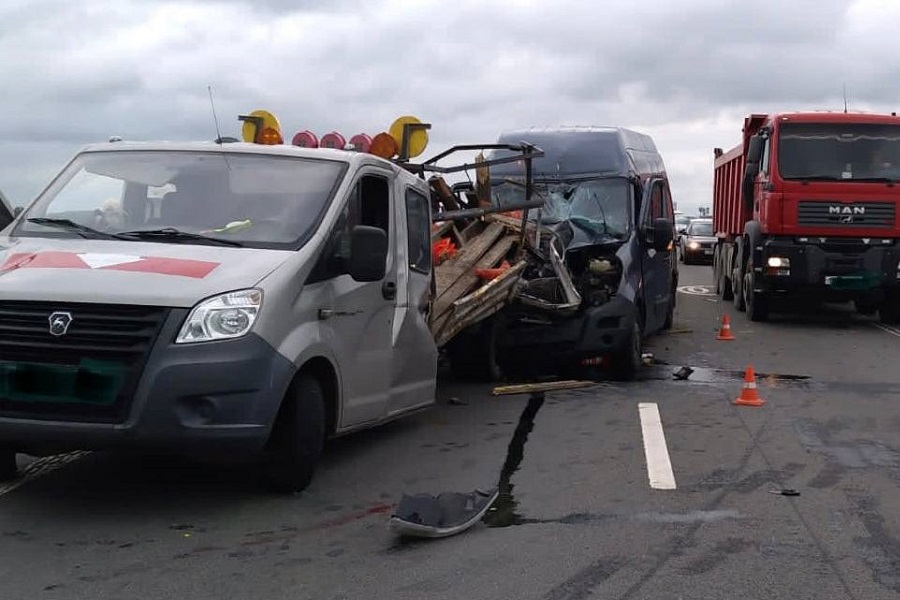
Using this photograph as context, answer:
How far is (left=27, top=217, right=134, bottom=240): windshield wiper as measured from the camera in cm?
630

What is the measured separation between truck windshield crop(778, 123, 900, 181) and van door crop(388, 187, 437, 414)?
31.9 feet

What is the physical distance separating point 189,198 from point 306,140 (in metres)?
1.85

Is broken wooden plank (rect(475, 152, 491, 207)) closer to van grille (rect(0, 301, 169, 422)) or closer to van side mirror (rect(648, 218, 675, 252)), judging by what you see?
van side mirror (rect(648, 218, 675, 252))

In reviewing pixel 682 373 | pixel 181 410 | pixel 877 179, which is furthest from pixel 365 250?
pixel 877 179

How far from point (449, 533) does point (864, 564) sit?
75.6 inches

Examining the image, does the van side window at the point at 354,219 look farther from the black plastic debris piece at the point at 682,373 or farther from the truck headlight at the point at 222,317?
the black plastic debris piece at the point at 682,373

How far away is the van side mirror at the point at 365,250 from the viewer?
6.41 metres

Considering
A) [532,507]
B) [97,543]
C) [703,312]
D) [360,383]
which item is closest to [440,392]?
[360,383]

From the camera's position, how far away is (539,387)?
1041cm

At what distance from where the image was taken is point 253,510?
19.5ft

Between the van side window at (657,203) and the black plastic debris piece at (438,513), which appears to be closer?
the black plastic debris piece at (438,513)

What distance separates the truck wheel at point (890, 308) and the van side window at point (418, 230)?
11595 millimetres

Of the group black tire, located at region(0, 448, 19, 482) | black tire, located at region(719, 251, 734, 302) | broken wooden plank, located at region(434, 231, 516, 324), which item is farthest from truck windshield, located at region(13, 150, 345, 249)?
black tire, located at region(719, 251, 734, 302)

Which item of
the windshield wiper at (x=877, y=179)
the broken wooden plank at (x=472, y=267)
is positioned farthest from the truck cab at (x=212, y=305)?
the windshield wiper at (x=877, y=179)
